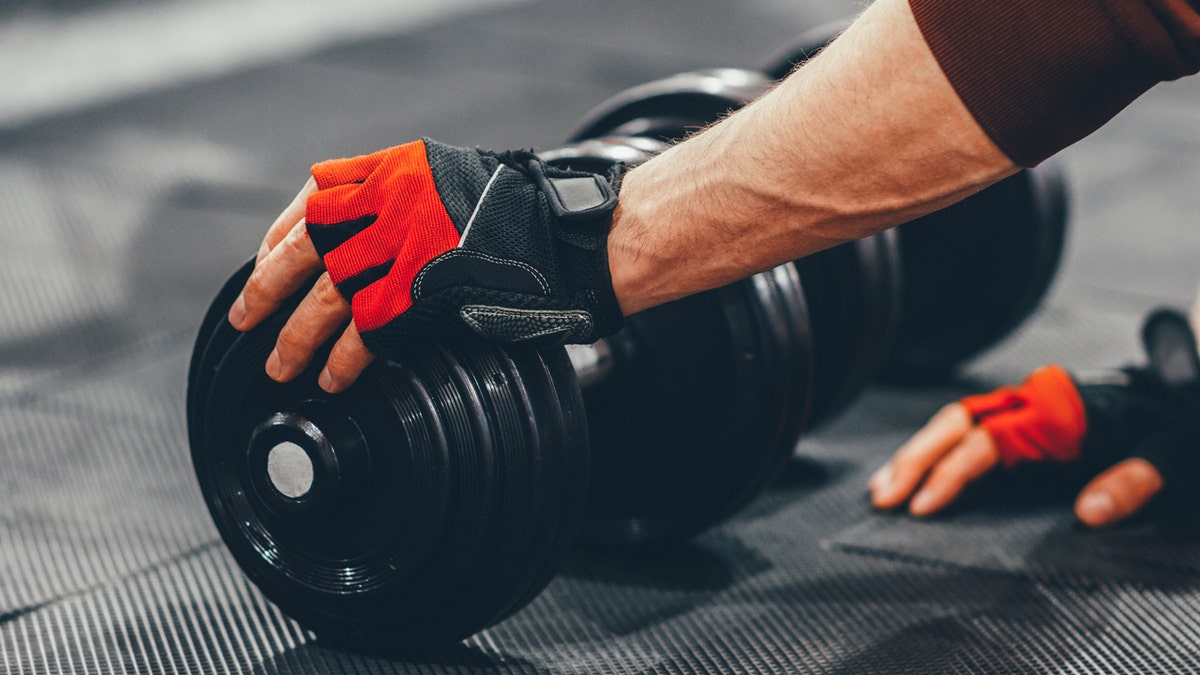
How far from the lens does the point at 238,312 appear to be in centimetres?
114

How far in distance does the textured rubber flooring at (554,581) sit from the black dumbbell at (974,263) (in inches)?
3.6

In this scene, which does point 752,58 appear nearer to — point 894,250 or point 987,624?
point 894,250

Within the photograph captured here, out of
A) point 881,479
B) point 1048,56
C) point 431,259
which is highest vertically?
point 1048,56

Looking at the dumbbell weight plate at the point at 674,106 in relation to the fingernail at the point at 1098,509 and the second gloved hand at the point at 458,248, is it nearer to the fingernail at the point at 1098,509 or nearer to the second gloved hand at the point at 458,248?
the second gloved hand at the point at 458,248

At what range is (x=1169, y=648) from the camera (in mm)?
1261

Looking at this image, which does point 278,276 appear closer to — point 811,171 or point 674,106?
point 811,171

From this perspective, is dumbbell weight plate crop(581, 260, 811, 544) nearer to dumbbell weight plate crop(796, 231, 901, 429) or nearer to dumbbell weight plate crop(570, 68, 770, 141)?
dumbbell weight plate crop(796, 231, 901, 429)

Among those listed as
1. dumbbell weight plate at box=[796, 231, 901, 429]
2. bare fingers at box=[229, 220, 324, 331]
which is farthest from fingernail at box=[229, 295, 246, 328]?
dumbbell weight plate at box=[796, 231, 901, 429]

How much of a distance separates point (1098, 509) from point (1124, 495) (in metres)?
0.04

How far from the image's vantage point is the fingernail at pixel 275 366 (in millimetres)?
1109

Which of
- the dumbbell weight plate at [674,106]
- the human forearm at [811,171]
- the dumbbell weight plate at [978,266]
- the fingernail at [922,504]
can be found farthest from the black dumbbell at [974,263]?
the human forearm at [811,171]

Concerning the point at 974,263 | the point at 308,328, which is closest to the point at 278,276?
the point at 308,328

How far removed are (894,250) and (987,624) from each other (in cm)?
55

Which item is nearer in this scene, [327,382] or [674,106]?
[327,382]
